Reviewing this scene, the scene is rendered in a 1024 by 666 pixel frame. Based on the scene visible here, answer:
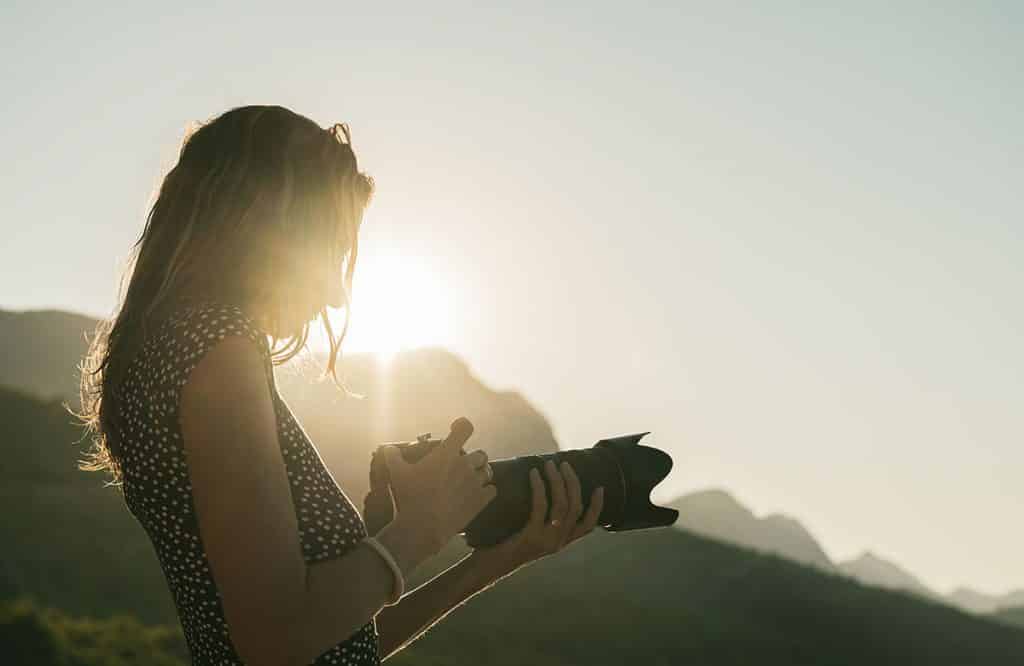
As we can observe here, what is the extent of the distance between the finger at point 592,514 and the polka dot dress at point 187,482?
2.33 ft

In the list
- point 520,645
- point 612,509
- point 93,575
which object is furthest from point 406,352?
point 612,509

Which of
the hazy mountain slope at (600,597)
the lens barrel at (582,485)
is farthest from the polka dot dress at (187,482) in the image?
the hazy mountain slope at (600,597)

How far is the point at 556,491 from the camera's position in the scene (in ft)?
7.66

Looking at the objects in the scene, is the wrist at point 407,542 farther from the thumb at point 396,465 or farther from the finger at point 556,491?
the finger at point 556,491

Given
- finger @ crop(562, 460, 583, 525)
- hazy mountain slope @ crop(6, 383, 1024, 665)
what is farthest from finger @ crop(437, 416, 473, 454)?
hazy mountain slope @ crop(6, 383, 1024, 665)

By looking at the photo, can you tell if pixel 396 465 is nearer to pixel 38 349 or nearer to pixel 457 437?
pixel 457 437

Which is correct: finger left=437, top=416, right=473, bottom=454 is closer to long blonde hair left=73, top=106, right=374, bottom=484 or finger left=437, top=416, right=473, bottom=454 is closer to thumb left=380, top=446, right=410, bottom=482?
thumb left=380, top=446, right=410, bottom=482

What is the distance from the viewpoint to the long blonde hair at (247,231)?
1.78 meters

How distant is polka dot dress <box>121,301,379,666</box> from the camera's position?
1637 millimetres

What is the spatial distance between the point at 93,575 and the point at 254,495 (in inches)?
654

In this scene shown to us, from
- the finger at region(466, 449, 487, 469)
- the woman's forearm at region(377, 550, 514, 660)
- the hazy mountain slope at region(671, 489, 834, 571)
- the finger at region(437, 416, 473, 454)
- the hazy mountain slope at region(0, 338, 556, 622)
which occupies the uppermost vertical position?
the finger at region(437, 416, 473, 454)

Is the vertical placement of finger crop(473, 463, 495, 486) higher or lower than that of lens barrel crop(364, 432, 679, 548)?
higher

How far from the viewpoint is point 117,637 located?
14.1 metres

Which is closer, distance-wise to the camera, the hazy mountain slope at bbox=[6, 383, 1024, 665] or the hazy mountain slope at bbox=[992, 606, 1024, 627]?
the hazy mountain slope at bbox=[6, 383, 1024, 665]
